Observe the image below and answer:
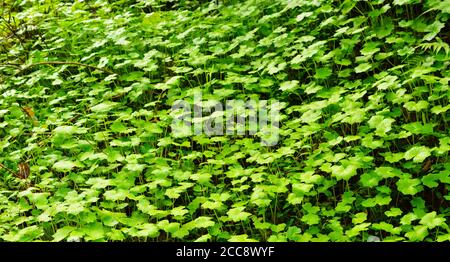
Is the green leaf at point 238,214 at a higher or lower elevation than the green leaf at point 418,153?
lower

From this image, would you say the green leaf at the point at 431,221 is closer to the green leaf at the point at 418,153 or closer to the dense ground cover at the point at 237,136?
the dense ground cover at the point at 237,136

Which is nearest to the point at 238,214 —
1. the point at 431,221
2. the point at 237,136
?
the point at 237,136

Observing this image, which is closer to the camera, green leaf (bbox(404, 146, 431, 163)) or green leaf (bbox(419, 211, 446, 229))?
green leaf (bbox(419, 211, 446, 229))

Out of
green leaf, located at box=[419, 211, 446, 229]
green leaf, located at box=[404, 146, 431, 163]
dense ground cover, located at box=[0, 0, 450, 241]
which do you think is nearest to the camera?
green leaf, located at box=[419, 211, 446, 229]

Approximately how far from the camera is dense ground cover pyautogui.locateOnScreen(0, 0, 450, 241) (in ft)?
10.7

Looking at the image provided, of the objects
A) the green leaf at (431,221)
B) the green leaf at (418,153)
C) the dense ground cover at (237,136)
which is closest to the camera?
the green leaf at (431,221)

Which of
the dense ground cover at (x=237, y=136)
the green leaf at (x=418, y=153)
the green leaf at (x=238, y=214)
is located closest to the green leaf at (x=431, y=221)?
the dense ground cover at (x=237, y=136)

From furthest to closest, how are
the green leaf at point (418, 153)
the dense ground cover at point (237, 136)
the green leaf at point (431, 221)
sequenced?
the dense ground cover at point (237, 136) < the green leaf at point (418, 153) < the green leaf at point (431, 221)

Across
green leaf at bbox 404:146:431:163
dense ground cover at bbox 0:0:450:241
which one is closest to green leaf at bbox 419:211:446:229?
dense ground cover at bbox 0:0:450:241

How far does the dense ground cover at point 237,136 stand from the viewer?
3252mm

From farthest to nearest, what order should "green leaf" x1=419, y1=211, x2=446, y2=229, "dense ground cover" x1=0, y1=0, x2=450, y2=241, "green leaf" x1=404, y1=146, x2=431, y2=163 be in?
"dense ground cover" x1=0, y1=0, x2=450, y2=241 → "green leaf" x1=404, y1=146, x2=431, y2=163 → "green leaf" x1=419, y1=211, x2=446, y2=229

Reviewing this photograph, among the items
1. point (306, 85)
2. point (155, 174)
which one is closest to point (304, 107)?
point (306, 85)

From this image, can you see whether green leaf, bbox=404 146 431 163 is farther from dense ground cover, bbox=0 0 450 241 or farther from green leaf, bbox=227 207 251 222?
green leaf, bbox=227 207 251 222
